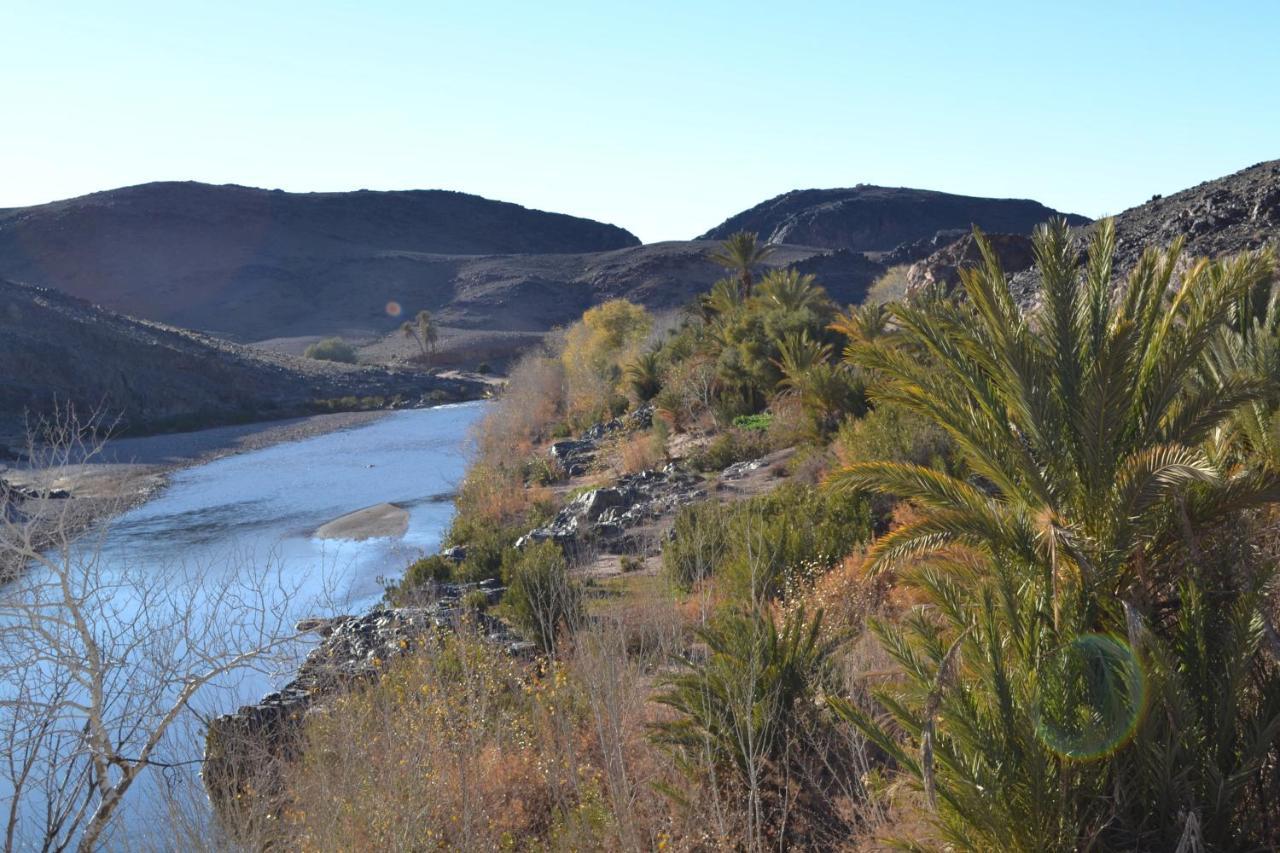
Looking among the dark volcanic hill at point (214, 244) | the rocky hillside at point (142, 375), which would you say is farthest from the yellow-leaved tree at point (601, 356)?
the dark volcanic hill at point (214, 244)

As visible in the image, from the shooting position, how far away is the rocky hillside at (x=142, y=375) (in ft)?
148

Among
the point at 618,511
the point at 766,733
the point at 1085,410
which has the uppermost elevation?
the point at 1085,410

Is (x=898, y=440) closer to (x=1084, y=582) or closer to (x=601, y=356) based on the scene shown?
(x=1084, y=582)

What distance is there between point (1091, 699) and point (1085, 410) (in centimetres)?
141

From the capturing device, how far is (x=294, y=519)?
87.4ft

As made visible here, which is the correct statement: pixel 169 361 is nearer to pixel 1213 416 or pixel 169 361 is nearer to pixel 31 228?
pixel 1213 416

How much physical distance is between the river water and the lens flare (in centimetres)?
547

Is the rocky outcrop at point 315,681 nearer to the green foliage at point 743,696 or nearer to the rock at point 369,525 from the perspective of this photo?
the green foliage at point 743,696

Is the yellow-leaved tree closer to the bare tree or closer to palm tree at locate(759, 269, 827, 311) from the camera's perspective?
palm tree at locate(759, 269, 827, 311)

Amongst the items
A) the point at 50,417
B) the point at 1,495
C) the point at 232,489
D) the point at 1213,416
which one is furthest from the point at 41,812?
the point at 50,417

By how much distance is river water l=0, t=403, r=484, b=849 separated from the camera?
55.2ft

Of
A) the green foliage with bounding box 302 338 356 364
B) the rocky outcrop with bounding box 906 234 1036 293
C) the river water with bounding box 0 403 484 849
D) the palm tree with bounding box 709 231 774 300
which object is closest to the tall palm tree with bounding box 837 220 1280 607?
the river water with bounding box 0 403 484 849

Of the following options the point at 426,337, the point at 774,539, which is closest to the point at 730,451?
the point at 774,539

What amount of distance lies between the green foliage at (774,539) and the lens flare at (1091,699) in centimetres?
550
